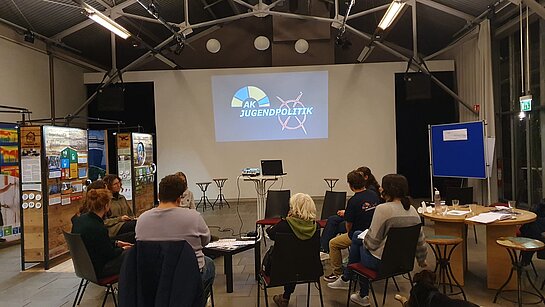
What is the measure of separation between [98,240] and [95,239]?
23 mm

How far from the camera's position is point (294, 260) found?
9.69ft

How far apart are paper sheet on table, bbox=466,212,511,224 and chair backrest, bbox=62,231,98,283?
3.23 m

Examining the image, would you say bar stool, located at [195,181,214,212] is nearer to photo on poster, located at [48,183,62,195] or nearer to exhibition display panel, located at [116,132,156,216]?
exhibition display panel, located at [116,132,156,216]

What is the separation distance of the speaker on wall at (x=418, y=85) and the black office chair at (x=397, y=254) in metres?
6.45

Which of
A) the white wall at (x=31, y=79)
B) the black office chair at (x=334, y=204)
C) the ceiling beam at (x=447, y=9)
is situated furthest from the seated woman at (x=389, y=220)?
the white wall at (x=31, y=79)

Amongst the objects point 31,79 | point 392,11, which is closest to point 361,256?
point 392,11

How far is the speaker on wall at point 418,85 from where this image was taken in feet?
28.7

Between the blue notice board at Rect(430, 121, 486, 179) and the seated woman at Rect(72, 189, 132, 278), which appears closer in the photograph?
the seated woman at Rect(72, 189, 132, 278)

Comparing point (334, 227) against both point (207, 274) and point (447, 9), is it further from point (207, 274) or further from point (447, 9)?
point (447, 9)

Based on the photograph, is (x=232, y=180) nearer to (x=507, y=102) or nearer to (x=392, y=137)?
(x=392, y=137)

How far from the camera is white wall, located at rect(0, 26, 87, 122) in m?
6.84

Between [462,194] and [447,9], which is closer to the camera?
[462,194]

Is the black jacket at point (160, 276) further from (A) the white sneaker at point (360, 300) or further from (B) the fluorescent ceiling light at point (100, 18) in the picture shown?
(B) the fluorescent ceiling light at point (100, 18)

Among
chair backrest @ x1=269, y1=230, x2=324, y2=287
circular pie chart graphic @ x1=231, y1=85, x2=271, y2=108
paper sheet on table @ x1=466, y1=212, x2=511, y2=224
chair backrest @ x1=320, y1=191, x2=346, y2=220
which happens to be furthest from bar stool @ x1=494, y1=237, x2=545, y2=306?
circular pie chart graphic @ x1=231, y1=85, x2=271, y2=108
